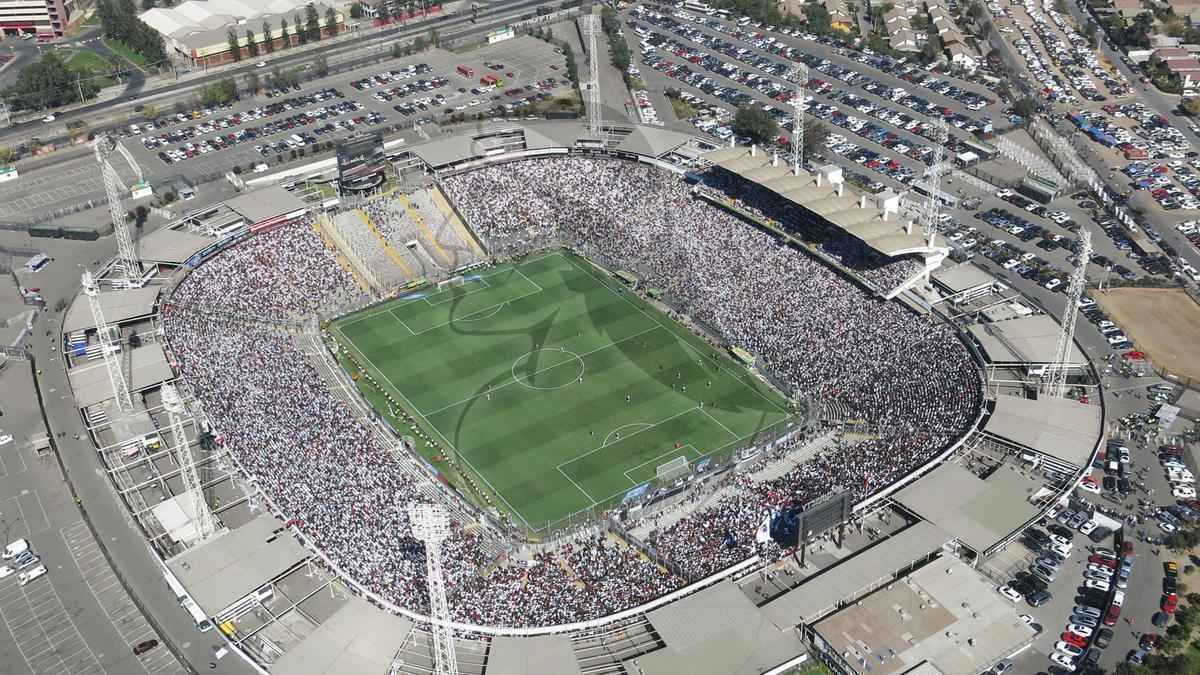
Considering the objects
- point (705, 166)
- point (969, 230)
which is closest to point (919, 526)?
A: point (969, 230)

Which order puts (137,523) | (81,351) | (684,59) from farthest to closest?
1. (684,59)
2. (81,351)
3. (137,523)

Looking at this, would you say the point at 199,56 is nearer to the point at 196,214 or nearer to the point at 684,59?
the point at 196,214

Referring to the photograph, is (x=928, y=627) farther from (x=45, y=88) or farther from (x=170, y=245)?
(x=45, y=88)

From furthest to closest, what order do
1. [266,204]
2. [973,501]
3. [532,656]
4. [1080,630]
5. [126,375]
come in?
[266,204]
[126,375]
[973,501]
[1080,630]
[532,656]

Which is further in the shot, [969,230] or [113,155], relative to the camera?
[113,155]

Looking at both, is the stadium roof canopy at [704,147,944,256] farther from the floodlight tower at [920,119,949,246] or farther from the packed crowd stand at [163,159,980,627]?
the packed crowd stand at [163,159,980,627]

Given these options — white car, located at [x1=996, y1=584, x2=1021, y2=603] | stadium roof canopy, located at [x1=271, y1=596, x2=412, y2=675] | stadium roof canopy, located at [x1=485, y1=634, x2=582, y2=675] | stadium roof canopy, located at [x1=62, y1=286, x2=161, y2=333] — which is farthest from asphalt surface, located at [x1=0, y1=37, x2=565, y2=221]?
white car, located at [x1=996, y1=584, x2=1021, y2=603]

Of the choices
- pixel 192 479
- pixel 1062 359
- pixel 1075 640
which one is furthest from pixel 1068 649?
pixel 192 479
